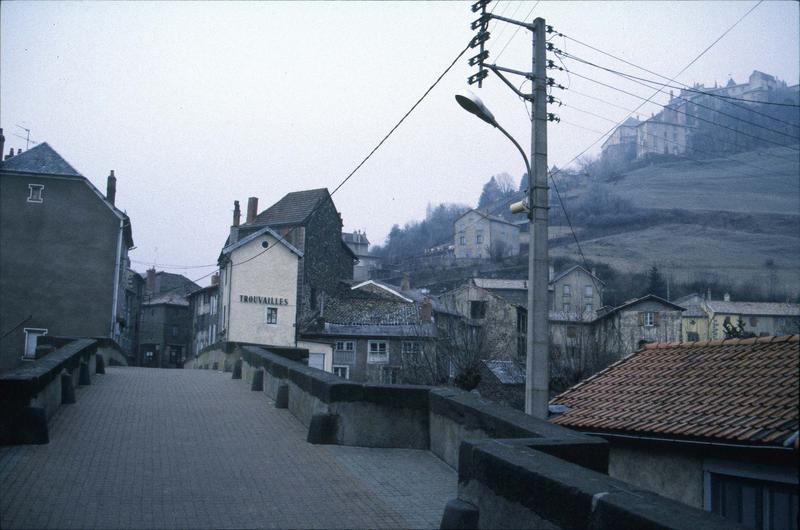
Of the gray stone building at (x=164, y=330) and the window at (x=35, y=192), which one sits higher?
the window at (x=35, y=192)

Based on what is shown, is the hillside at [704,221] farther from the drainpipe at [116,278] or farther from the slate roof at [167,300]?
the slate roof at [167,300]

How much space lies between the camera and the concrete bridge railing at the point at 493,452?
4129 mm

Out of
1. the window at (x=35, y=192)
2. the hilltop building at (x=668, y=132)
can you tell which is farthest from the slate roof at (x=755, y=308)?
the hilltop building at (x=668, y=132)

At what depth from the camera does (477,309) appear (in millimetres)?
52125

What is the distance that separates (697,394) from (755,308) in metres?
43.2

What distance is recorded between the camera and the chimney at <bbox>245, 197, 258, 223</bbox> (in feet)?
188

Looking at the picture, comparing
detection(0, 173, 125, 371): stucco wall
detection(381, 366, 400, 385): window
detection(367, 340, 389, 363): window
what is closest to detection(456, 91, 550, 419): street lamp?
detection(0, 173, 125, 371): stucco wall

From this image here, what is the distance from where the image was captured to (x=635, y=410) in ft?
34.6

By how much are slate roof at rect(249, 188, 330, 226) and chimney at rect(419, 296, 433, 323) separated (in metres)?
11.6

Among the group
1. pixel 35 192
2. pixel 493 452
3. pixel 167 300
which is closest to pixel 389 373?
pixel 35 192

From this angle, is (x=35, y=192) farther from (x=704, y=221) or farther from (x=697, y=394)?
(x=704, y=221)

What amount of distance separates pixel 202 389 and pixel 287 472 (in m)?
10.2

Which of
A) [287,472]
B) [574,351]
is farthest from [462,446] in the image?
[574,351]

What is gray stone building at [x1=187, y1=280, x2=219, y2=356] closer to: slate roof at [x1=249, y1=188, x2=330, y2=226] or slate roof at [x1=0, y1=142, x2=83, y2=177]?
slate roof at [x1=249, y1=188, x2=330, y2=226]
